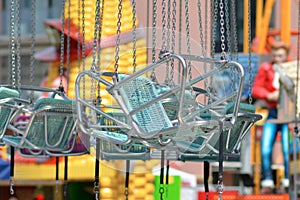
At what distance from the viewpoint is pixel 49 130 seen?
23.0 ft

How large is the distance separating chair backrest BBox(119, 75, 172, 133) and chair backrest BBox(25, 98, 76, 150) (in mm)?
1389

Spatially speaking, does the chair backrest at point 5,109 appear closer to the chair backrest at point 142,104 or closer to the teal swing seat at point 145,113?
the teal swing seat at point 145,113

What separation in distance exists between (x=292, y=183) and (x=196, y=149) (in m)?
4.15

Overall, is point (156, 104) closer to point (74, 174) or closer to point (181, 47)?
point (181, 47)

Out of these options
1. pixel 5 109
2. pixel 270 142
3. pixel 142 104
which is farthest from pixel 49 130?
pixel 270 142

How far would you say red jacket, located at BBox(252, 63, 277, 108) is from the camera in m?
11.1

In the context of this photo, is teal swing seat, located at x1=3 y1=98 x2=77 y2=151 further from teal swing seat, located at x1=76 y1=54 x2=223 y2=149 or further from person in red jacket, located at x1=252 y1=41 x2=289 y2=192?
person in red jacket, located at x1=252 y1=41 x2=289 y2=192

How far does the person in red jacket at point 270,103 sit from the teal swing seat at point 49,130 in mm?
4242

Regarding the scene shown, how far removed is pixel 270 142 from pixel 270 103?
0.49m

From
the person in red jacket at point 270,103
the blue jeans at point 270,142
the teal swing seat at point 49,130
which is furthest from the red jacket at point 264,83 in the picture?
the teal swing seat at point 49,130

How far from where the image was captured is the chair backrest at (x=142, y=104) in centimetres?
524

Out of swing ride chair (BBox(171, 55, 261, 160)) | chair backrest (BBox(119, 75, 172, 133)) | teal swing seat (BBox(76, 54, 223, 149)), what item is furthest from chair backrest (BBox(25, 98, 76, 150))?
chair backrest (BBox(119, 75, 172, 133))

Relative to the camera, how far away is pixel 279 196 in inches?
386

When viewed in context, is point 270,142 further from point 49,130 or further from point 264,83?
point 49,130
